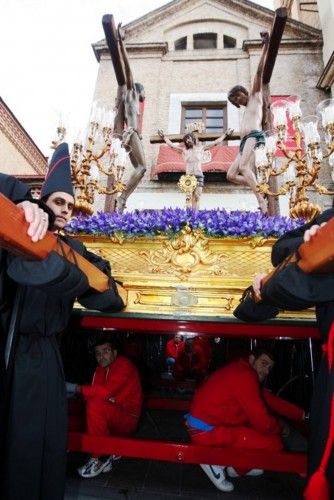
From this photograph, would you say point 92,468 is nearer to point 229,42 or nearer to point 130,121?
point 130,121

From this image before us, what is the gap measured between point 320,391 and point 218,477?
67.5 inches

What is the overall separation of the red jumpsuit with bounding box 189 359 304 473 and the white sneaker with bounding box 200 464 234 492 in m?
0.20

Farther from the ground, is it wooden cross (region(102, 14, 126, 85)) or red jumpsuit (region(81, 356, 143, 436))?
wooden cross (region(102, 14, 126, 85))

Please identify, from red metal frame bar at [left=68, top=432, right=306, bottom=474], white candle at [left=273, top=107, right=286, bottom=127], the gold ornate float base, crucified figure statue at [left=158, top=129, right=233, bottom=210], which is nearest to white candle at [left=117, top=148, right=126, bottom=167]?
crucified figure statue at [left=158, top=129, right=233, bottom=210]

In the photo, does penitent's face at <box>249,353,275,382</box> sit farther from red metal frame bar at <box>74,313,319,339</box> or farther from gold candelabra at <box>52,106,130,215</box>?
gold candelabra at <box>52,106,130,215</box>

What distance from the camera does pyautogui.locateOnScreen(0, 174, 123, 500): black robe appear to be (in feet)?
5.31

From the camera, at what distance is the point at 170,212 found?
346 cm

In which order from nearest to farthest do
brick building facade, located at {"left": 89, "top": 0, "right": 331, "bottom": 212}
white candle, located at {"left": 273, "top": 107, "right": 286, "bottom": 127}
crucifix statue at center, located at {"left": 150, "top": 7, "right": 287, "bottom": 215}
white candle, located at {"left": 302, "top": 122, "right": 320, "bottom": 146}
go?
white candle, located at {"left": 302, "top": 122, "right": 320, "bottom": 146} → white candle, located at {"left": 273, "top": 107, "right": 286, "bottom": 127} → crucifix statue at center, located at {"left": 150, "top": 7, "right": 287, "bottom": 215} → brick building facade, located at {"left": 89, "top": 0, "right": 331, "bottom": 212}

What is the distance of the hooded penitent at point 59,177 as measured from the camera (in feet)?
7.75

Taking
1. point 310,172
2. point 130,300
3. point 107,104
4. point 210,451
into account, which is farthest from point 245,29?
point 210,451

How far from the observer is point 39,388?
1.93 meters

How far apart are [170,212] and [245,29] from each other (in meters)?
13.4

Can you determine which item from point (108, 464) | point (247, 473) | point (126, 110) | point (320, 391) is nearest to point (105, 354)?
point (108, 464)

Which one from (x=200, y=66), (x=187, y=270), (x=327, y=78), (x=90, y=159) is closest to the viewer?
(x=187, y=270)
